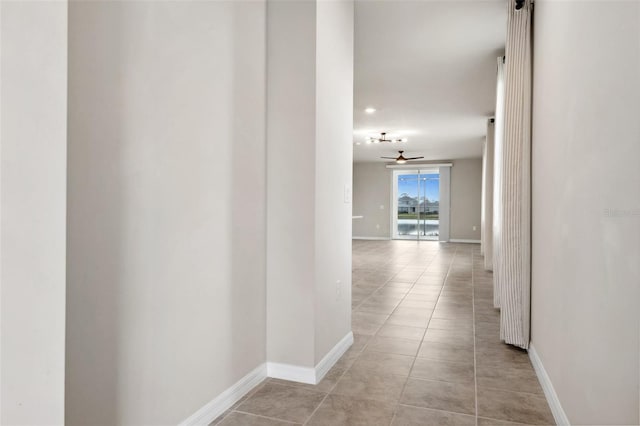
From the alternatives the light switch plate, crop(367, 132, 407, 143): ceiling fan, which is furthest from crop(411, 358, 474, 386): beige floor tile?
crop(367, 132, 407, 143): ceiling fan

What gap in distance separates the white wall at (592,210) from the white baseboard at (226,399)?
Answer: 1.54 metres

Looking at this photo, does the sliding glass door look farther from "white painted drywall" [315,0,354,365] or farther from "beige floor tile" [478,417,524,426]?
"beige floor tile" [478,417,524,426]

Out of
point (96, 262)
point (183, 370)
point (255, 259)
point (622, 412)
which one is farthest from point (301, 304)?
point (622, 412)

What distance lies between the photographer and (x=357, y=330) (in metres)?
3.45

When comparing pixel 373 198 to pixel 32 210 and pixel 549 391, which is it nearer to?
pixel 549 391

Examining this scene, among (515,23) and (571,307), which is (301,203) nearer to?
(571,307)

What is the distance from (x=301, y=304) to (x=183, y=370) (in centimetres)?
81

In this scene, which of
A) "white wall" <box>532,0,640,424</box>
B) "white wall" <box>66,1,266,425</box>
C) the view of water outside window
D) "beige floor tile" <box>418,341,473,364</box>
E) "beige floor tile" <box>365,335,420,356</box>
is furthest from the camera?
the view of water outside window

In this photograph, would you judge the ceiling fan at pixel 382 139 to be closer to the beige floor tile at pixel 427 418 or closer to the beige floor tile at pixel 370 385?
the beige floor tile at pixel 370 385

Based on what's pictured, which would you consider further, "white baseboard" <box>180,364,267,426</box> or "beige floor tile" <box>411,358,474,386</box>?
"beige floor tile" <box>411,358,474,386</box>

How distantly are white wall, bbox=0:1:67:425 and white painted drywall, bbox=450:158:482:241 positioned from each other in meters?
13.2

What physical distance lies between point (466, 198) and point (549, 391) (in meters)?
11.7

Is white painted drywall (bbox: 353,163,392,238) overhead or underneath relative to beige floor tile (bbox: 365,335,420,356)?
overhead

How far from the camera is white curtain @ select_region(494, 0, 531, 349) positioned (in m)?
2.95
